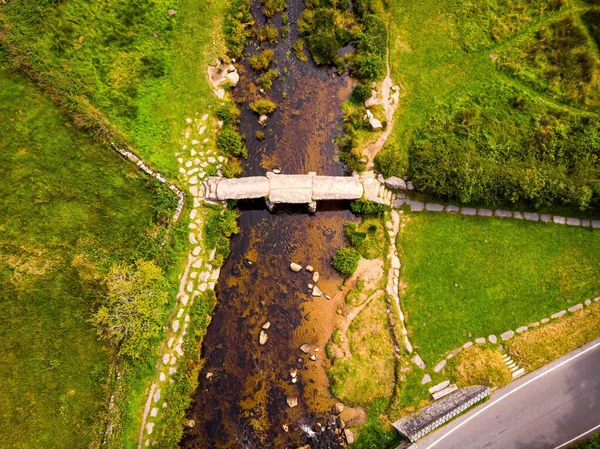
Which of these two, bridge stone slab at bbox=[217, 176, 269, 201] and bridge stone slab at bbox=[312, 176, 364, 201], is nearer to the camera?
bridge stone slab at bbox=[217, 176, 269, 201]

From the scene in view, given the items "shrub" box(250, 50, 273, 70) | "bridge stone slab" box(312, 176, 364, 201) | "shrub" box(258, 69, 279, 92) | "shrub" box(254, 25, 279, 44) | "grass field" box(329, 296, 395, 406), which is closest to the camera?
"grass field" box(329, 296, 395, 406)

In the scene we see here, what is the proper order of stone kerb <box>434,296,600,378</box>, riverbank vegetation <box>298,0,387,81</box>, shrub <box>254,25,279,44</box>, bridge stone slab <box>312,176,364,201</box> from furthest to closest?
1. shrub <box>254,25,279,44</box>
2. riverbank vegetation <box>298,0,387,81</box>
3. bridge stone slab <box>312,176,364,201</box>
4. stone kerb <box>434,296,600,378</box>

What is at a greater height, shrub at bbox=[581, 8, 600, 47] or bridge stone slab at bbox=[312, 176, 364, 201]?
shrub at bbox=[581, 8, 600, 47]

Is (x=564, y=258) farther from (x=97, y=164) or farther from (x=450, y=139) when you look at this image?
Result: (x=97, y=164)

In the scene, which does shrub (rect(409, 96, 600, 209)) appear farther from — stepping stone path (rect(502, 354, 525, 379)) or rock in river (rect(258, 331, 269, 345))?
rock in river (rect(258, 331, 269, 345))

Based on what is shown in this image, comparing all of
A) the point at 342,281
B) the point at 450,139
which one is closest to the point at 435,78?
the point at 450,139

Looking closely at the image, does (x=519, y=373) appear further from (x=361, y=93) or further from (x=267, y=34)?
(x=267, y=34)

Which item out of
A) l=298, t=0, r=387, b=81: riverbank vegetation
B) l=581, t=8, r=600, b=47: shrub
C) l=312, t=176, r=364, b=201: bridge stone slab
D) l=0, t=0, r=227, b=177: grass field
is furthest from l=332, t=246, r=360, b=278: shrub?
l=581, t=8, r=600, b=47: shrub
